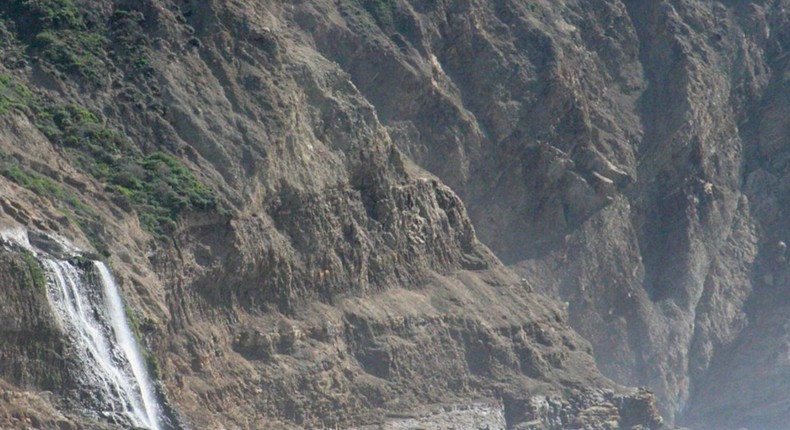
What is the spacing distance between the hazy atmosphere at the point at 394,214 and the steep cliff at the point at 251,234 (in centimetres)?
10

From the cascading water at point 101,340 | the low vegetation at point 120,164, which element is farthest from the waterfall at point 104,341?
the low vegetation at point 120,164

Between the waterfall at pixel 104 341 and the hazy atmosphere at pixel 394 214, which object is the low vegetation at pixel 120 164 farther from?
the waterfall at pixel 104 341

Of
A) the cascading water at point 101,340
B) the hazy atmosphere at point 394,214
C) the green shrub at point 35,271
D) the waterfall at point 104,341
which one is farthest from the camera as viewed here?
the hazy atmosphere at point 394,214

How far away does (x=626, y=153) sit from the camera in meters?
88.3

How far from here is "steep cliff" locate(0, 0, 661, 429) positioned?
51.7 m

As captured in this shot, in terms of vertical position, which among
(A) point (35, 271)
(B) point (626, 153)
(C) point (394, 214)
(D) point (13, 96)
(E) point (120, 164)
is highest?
(B) point (626, 153)

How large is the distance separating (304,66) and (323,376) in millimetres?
11834

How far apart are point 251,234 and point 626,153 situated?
33627mm


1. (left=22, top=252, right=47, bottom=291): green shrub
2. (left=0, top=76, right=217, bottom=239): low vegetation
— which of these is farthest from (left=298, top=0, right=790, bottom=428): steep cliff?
(left=22, top=252, right=47, bottom=291): green shrub

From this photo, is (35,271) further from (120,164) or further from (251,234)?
(251,234)

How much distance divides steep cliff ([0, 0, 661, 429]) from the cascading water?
1.73 feet

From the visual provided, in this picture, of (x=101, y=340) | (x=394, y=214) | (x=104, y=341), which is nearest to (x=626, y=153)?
(x=394, y=214)

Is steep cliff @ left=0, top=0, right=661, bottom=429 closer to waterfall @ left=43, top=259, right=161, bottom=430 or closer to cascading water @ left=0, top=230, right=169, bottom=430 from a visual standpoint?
cascading water @ left=0, top=230, right=169, bottom=430

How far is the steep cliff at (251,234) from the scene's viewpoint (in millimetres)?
51688
